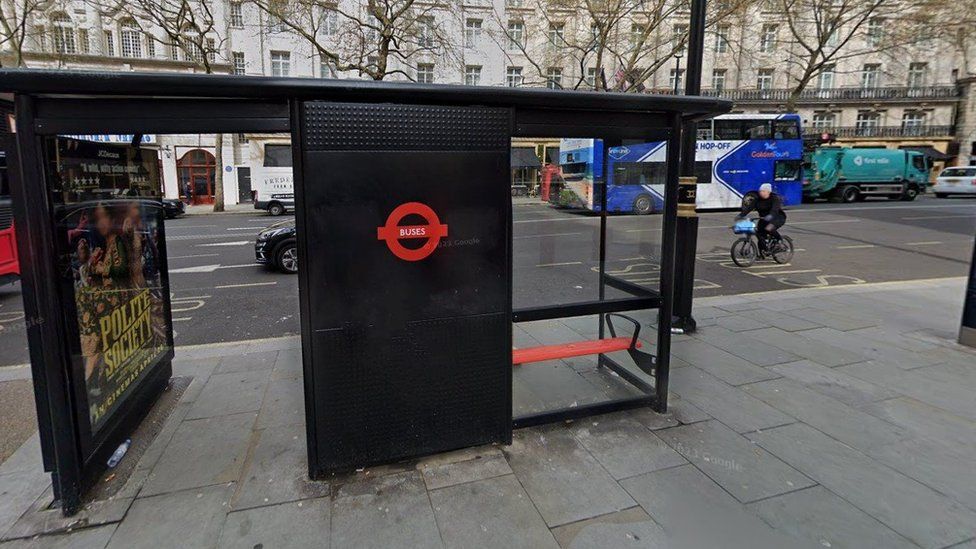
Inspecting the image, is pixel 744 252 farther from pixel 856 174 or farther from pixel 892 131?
pixel 892 131

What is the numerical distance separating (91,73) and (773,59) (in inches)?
1825

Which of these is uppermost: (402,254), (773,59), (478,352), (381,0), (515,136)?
(773,59)

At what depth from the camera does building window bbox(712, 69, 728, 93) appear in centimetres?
3894

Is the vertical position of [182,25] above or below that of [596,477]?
above

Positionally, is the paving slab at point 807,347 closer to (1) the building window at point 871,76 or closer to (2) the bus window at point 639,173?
(2) the bus window at point 639,173

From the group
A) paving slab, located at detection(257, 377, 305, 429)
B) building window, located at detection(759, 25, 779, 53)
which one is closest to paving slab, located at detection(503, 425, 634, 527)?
paving slab, located at detection(257, 377, 305, 429)

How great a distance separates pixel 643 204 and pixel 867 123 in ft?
155

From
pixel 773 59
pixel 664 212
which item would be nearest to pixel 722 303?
pixel 664 212

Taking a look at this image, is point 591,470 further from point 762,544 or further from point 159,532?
point 159,532

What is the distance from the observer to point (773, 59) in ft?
127

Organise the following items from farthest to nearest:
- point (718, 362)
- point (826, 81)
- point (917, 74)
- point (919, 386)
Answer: point (917, 74) → point (826, 81) → point (718, 362) → point (919, 386)

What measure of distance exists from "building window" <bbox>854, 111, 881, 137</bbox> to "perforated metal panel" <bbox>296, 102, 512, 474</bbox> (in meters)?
47.7

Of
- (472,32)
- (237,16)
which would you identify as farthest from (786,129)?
(237,16)

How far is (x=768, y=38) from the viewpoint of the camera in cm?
3550
